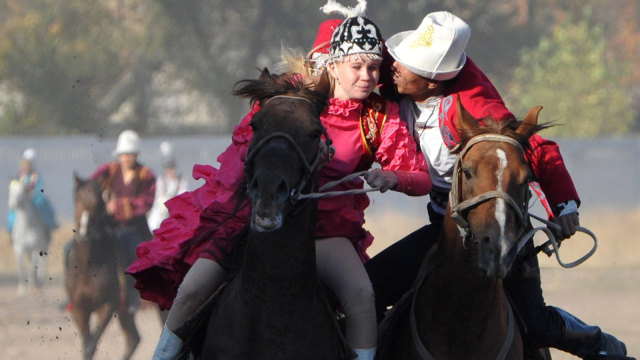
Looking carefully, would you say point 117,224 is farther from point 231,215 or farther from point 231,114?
point 231,114

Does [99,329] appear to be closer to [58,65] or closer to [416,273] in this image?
[416,273]

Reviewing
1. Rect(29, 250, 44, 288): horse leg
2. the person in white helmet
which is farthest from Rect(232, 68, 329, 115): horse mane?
Rect(29, 250, 44, 288): horse leg

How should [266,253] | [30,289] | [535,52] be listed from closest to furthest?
[266,253] → [30,289] → [535,52]

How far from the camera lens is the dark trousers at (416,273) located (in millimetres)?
4914

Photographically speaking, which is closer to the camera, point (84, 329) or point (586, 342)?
point (586, 342)

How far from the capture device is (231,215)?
4.35 metres

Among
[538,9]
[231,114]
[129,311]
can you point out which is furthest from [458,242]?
[538,9]

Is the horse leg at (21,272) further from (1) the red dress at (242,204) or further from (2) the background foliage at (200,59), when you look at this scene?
(1) the red dress at (242,204)

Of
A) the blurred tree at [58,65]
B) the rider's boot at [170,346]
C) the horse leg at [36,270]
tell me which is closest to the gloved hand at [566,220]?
the rider's boot at [170,346]

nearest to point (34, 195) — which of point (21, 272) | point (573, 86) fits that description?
point (21, 272)

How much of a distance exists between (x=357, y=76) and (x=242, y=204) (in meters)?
0.74

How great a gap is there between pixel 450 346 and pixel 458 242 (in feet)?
1.44

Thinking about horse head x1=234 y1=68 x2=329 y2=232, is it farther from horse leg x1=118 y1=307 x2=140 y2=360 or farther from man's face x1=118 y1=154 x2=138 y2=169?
man's face x1=118 y1=154 x2=138 y2=169

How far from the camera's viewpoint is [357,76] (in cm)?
468
